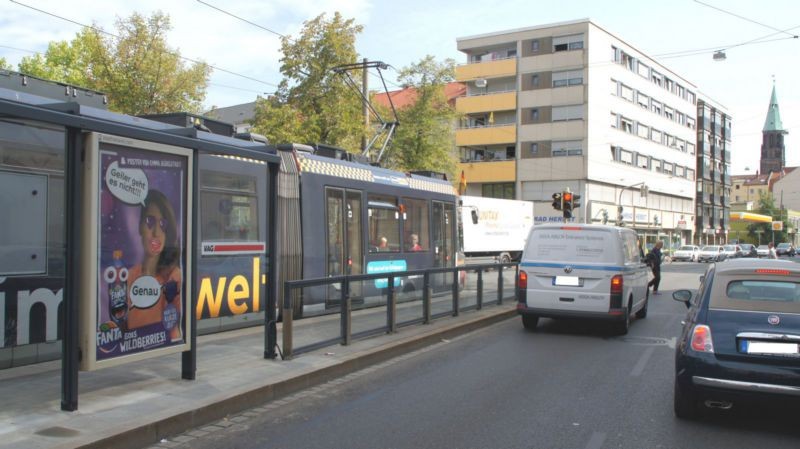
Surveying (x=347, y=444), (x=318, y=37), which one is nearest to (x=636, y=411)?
(x=347, y=444)

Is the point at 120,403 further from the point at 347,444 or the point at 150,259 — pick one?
the point at 347,444

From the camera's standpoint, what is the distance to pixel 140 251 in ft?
19.9

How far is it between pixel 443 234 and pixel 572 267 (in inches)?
216

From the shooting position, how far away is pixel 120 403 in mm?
5758

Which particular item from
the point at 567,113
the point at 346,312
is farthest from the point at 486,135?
the point at 346,312

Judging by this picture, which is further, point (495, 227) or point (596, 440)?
point (495, 227)

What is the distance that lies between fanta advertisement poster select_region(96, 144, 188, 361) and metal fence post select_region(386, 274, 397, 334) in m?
4.07

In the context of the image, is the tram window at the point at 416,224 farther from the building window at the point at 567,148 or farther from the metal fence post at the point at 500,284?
the building window at the point at 567,148

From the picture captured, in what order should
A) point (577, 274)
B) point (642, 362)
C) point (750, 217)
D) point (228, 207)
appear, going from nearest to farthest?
point (642, 362)
point (228, 207)
point (577, 274)
point (750, 217)

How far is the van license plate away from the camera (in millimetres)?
11188

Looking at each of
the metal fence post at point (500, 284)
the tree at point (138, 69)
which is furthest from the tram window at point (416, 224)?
the tree at point (138, 69)

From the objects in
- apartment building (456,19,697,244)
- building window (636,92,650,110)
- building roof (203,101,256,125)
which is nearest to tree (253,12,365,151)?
apartment building (456,19,697,244)

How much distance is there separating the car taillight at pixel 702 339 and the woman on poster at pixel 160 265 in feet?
15.7

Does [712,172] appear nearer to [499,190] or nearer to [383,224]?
[499,190]
